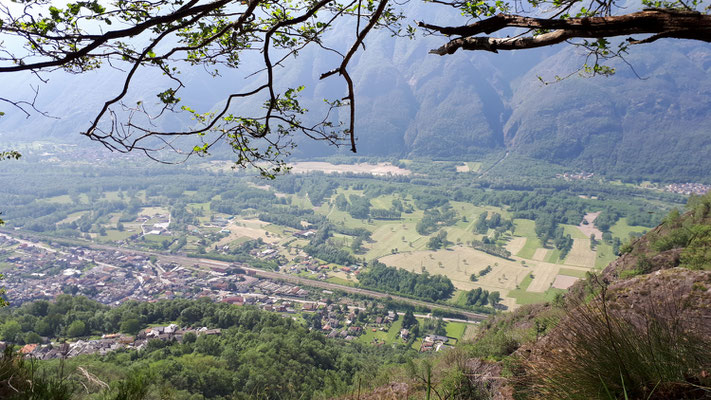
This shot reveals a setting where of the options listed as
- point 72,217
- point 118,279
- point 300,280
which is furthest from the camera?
point 72,217

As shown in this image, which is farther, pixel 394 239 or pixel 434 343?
pixel 394 239

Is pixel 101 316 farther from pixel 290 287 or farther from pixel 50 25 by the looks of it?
pixel 50 25

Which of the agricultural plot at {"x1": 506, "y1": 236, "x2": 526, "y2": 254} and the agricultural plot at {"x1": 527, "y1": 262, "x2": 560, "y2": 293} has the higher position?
the agricultural plot at {"x1": 506, "y1": 236, "x2": 526, "y2": 254}

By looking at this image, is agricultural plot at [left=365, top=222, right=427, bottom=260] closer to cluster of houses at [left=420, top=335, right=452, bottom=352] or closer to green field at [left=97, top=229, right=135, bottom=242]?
cluster of houses at [left=420, top=335, right=452, bottom=352]

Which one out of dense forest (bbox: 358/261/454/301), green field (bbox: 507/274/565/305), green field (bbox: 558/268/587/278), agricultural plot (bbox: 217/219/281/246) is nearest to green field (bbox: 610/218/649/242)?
green field (bbox: 558/268/587/278)

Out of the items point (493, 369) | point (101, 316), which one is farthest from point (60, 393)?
point (101, 316)

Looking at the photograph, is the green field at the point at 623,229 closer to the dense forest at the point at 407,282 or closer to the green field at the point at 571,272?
the green field at the point at 571,272

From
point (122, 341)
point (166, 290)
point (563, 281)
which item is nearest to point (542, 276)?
point (563, 281)

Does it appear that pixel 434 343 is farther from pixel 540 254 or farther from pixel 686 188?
pixel 686 188

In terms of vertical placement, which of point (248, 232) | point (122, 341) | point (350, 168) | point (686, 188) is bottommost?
point (248, 232)

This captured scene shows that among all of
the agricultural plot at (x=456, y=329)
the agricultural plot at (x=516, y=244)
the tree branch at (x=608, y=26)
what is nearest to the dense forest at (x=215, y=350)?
the agricultural plot at (x=456, y=329)

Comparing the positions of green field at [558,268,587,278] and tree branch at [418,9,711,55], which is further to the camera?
green field at [558,268,587,278]

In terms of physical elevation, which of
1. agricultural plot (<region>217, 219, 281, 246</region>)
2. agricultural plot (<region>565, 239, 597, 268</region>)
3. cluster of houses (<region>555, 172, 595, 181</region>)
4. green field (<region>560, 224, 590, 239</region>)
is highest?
cluster of houses (<region>555, 172, 595, 181</region>)
